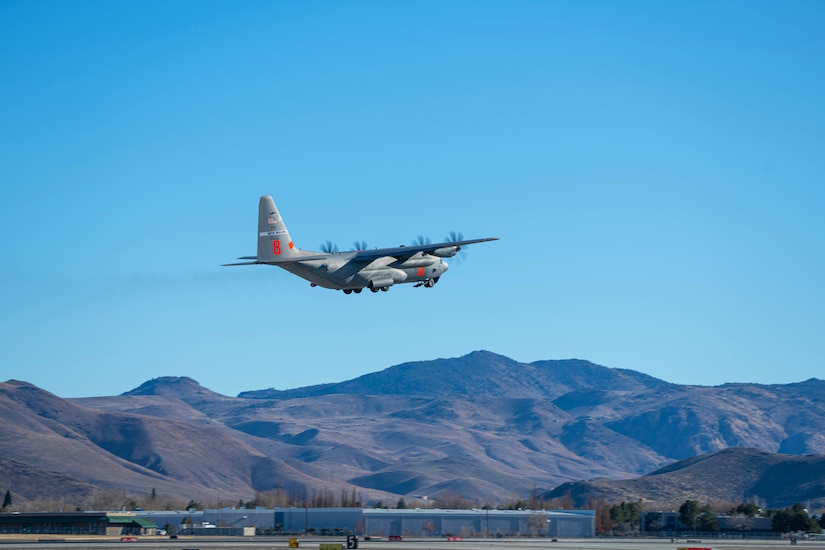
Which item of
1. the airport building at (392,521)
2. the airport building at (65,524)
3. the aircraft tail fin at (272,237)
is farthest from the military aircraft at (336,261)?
the airport building at (392,521)

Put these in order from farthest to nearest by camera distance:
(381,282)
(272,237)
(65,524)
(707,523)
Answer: (707,523) → (65,524) → (381,282) → (272,237)

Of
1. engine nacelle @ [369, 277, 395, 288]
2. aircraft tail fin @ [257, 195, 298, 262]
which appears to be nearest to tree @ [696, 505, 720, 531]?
engine nacelle @ [369, 277, 395, 288]

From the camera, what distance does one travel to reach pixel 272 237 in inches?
3917

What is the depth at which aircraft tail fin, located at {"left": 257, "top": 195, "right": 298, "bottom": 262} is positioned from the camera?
99250mm

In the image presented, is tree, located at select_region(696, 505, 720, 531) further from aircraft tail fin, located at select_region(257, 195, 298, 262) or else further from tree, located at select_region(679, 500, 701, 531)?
aircraft tail fin, located at select_region(257, 195, 298, 262)

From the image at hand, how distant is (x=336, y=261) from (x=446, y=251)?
46.4 ft

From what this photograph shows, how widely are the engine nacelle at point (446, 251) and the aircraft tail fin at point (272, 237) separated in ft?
50.1

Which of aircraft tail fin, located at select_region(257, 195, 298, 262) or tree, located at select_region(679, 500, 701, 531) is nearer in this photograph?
aircraft tail fin, located at select_region(257, 195, 298, 262)

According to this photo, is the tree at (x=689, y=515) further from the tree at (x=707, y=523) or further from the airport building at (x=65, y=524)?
the airport building at (x=65, y=524)

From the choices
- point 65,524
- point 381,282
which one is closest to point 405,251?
point 381,282

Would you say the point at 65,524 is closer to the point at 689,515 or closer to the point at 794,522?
the point at 689,515

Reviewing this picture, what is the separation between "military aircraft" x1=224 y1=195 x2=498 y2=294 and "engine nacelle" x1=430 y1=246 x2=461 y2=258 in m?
1.87

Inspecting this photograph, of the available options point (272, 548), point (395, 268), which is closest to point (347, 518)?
point (272, 548)

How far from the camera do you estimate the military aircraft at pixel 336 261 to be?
99.2 metres
